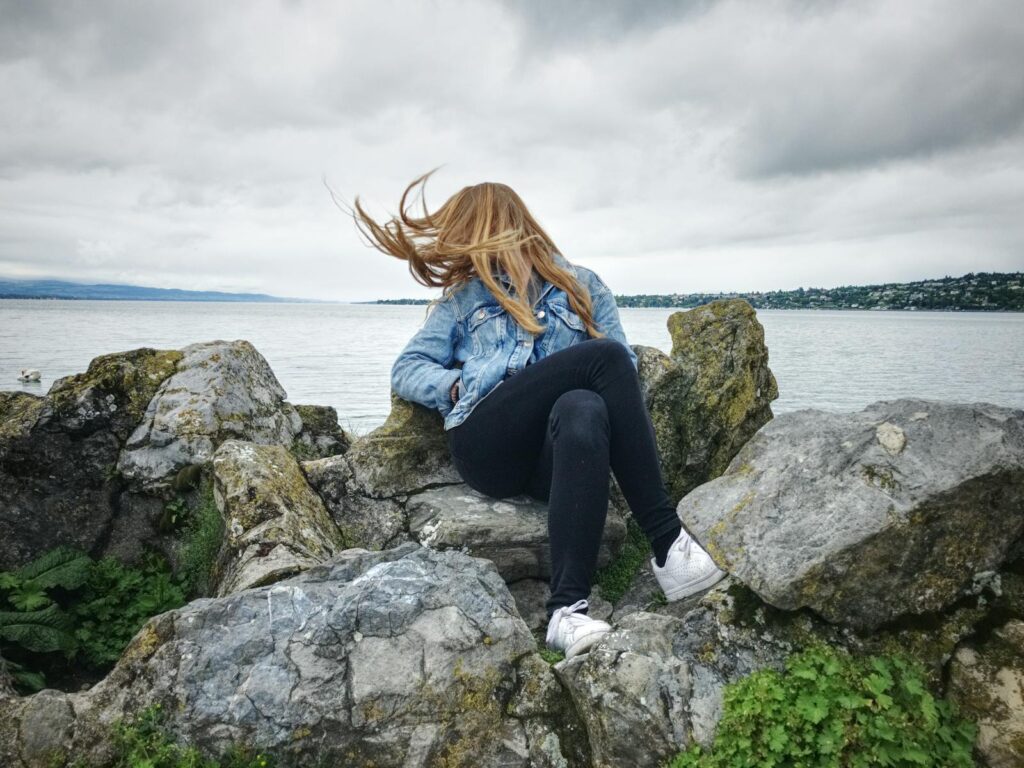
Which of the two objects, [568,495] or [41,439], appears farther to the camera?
[41,439]

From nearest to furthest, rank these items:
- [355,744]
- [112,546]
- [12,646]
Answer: [355,744] → [12,646] → [112,546]

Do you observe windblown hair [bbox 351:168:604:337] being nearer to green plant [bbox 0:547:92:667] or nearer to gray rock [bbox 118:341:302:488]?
gray rock [bbox 118:341:302:488]

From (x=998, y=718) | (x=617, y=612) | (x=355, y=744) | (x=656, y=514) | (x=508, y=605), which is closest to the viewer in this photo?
(x=998, y=718)

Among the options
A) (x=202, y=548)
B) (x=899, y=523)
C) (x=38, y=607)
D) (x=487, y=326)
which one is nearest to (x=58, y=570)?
(x=38, y=607)

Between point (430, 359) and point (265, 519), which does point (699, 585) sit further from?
point (265, 519)

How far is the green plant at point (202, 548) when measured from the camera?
19.2ft

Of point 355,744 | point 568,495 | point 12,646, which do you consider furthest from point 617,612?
point 12,646

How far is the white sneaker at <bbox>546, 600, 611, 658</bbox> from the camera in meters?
4.00

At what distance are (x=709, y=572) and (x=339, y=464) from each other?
338cm

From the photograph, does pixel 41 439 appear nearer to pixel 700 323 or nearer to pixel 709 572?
pixel 709 572

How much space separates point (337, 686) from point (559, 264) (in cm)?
343

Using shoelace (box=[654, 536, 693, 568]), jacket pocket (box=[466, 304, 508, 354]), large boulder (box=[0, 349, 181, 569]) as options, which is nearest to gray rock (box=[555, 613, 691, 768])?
shoelace (box=[654, 536, 693, 568])

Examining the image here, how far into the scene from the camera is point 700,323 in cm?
731

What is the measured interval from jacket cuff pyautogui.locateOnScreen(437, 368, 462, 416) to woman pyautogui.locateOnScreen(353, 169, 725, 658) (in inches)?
0.4
